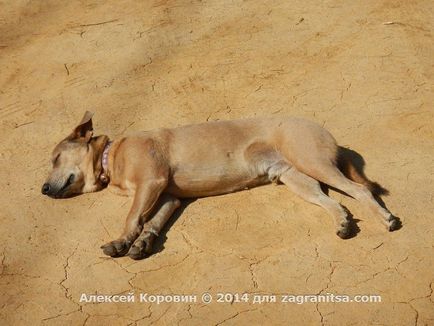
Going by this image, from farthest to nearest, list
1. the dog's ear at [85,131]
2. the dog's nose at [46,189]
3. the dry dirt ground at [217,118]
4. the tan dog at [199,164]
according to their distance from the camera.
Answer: the dog's ear at [85,131], the dog's nose at [46,189], the tan dog at [199,164], the dry dirt ground at [217,118]

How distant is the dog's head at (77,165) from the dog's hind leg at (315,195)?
1832 millimetres

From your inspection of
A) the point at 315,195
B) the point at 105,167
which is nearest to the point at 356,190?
the point at 315,195

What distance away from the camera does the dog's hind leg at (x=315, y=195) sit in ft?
17.7

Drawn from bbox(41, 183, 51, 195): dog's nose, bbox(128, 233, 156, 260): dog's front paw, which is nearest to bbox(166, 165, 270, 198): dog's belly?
bbox(128, 233, 156, 260): dog's front paw

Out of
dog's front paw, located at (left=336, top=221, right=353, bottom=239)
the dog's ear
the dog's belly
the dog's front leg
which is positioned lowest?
dog's front paw, located at (left=336, top=221, right=353, bottom=239)

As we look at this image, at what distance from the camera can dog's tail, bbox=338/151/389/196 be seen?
582 centimetres

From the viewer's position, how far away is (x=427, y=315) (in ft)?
15.3

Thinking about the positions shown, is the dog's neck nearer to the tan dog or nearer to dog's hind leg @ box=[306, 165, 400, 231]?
the tan dog

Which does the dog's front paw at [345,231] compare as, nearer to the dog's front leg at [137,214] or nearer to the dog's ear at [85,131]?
the dog's front leg at [137,214]

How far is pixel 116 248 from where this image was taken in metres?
5.38

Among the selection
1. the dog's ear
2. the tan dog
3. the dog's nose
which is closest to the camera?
the tan dog

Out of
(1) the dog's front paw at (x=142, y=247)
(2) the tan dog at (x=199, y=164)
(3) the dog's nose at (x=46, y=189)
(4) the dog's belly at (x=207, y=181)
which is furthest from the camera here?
(3) the dog's nose at (x=46, y=189)

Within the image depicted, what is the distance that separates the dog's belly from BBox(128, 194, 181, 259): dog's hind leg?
114 mm

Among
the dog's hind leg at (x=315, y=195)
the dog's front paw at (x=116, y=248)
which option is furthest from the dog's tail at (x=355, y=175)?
the dog's front paw at (x=116, y=248)
